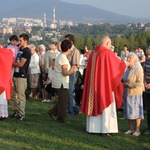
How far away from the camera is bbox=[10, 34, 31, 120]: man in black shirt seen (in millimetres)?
8750

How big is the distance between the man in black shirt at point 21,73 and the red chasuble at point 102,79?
1.53m

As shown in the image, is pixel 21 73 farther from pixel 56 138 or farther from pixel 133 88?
pixel 133 88

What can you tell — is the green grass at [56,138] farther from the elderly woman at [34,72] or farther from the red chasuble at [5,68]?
the elderly woman at [34,72]

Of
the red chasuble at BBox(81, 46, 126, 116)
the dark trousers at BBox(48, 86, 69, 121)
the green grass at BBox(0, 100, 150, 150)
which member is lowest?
the green grass at BBox(0, 100, 150, 150)

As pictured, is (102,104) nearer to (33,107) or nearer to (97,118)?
(97,118)

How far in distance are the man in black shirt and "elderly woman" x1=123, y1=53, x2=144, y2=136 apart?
85.0 inches

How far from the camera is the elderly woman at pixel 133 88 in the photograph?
26.3ft

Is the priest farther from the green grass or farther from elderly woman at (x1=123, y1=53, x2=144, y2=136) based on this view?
the green grass

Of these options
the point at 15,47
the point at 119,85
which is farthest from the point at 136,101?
the point at 15,47

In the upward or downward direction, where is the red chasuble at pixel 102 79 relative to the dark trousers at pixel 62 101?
upward

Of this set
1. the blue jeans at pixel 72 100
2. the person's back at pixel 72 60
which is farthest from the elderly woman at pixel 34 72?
the person's back at pixel 72 60

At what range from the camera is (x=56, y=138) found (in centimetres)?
761

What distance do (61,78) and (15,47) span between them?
1446mm

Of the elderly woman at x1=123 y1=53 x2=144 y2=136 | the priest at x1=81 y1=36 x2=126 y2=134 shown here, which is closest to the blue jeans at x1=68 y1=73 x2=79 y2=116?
the priest at x1=81 y1=36 x2=126 y2=134
